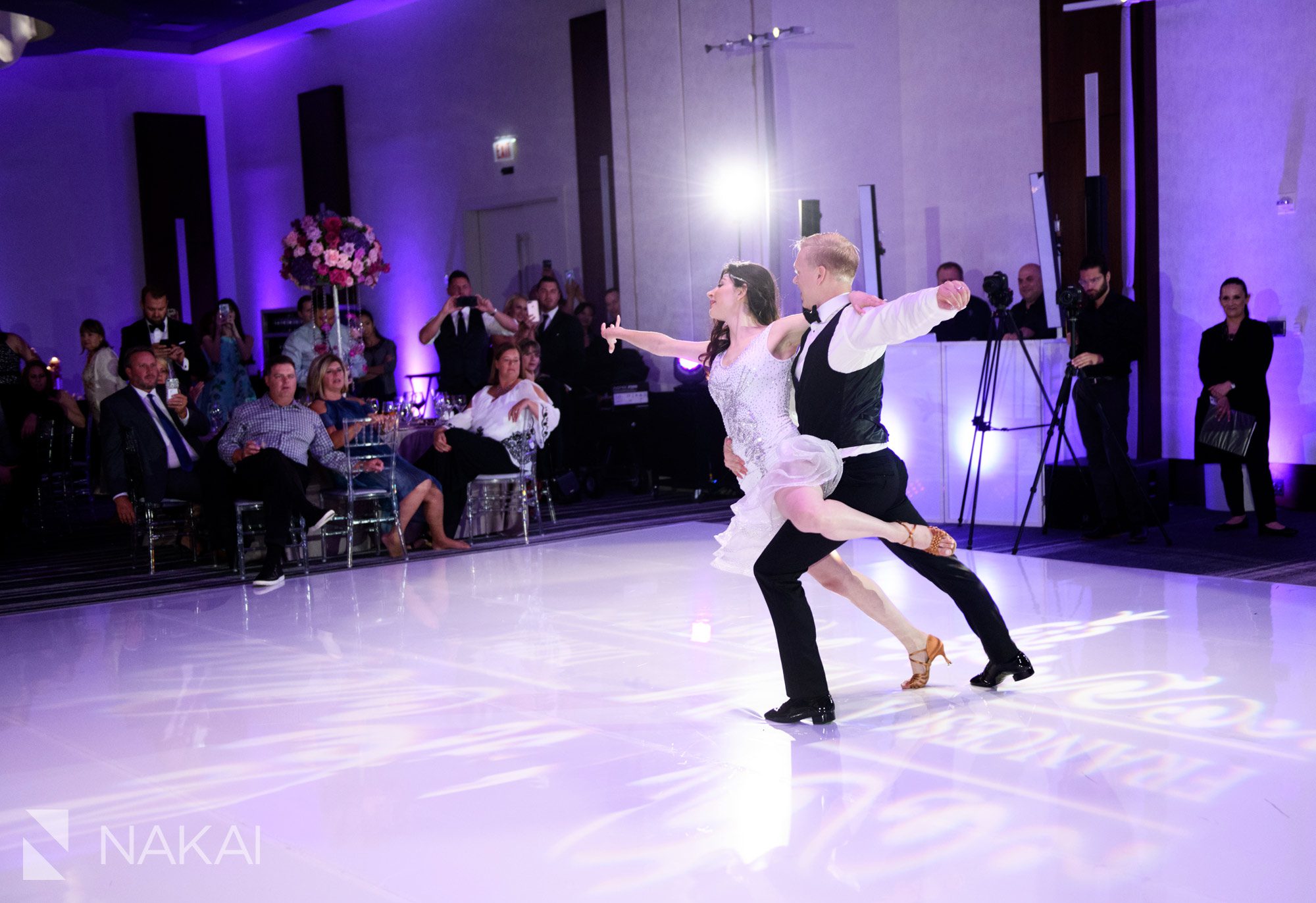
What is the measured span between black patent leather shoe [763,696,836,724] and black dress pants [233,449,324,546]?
353cm

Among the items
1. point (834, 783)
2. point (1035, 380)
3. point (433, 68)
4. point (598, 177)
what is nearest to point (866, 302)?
point (834, 783)

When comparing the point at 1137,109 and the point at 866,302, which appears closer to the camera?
the point at 866,302

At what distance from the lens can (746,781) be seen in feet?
10.7

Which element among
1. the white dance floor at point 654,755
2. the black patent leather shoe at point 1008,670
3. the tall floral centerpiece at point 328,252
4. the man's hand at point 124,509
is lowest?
the white dance floor at point 654,755

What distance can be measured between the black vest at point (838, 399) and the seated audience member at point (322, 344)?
14.5ft

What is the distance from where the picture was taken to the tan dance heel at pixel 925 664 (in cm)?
407

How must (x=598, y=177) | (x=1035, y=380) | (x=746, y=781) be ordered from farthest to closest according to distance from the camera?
(x=598, y=177) < (x=1035, y=380) < (x=746, y=781)

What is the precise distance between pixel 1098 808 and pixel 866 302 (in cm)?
142

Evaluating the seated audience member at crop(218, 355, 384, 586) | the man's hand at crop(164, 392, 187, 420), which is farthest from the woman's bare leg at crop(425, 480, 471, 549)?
the man's hand at crop(164, 392, 187, 420)

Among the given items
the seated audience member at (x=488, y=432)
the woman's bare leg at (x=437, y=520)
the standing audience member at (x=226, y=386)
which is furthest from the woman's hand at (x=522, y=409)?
the standing audience member at (x=226, y=386)

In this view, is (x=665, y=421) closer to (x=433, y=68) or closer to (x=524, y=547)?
(x=524, y=547)

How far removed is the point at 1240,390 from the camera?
23.3 feet

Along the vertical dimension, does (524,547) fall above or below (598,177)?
below

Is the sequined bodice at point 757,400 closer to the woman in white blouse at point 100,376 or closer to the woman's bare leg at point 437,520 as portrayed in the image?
the woman's bare leg at point 437,520
